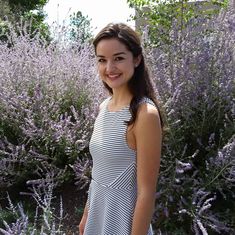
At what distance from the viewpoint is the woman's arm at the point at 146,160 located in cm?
158

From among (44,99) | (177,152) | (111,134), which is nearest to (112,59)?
(111,134)

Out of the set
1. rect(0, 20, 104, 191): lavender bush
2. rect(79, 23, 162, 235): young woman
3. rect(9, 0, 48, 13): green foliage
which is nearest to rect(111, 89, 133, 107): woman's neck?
rect(79, 23, 162, 235): young woman

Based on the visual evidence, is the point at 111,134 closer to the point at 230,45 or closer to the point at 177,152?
the point at 177,152

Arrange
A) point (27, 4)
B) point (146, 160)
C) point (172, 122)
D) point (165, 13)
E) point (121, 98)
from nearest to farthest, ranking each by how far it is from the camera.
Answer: point (146, 160) → point (121, 98) → point (172, 122) → point (165, 13) → point (27, 4)

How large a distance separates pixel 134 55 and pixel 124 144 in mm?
346

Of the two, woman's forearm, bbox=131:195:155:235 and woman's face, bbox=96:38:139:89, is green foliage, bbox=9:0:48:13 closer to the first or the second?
woman's face, bbox=96:38:139:89

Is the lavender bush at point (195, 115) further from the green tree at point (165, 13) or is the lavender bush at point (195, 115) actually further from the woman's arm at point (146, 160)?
the woman's arm at point (146, 160)

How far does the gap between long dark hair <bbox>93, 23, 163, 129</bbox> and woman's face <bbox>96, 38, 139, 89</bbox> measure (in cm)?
2

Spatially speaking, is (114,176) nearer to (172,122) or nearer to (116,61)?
(116,61)

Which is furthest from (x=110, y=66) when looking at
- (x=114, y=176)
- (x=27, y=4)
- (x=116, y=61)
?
(x=27, y=4)

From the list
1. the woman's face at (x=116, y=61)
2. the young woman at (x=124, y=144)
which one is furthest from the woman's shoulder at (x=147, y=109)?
the woman's face at (x=116, y=61)

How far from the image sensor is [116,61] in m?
1.73

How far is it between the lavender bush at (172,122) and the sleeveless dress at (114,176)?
744 mm

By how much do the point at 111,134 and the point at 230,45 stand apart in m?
1.63
